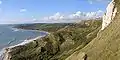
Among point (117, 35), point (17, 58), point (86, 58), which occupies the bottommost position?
point (17, 58)

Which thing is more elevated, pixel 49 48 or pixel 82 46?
pixel 82 46

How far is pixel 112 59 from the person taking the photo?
53.9 meters

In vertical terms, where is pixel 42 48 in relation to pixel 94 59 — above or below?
below

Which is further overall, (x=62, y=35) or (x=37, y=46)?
(x=62, y=35)

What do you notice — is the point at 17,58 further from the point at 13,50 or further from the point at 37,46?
the point at 37,46

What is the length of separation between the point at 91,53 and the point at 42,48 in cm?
9632

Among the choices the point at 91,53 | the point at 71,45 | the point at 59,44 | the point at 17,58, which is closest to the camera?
the point at 91,53

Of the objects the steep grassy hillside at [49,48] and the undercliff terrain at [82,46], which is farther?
the steep grassy hillside at [49,48]

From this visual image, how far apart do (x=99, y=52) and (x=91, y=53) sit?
7.93ft

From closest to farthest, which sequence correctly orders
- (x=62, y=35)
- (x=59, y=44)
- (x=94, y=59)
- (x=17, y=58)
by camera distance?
(x=94, y=59), (x=17, y=58), (x=59, y=44), (x=62, y=35)

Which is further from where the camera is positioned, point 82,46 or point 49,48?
point 49,48

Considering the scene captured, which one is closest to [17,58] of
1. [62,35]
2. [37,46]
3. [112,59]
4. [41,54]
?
[41,54]

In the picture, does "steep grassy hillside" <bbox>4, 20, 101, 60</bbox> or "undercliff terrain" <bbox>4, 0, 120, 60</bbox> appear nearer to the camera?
"undercliff terrain" <bbox>4, 0, 120, 60</bbox>

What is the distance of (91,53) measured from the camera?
62.8 metres
